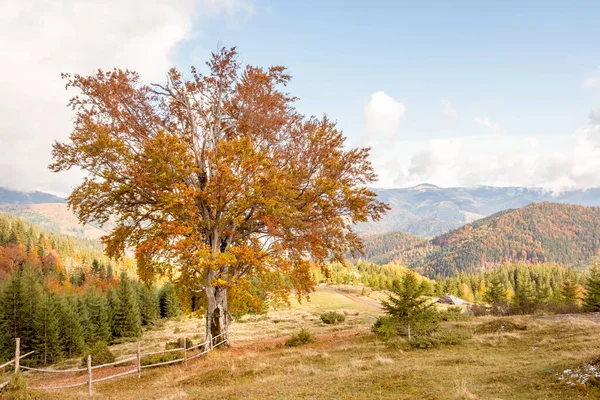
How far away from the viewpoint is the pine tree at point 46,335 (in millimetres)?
47219

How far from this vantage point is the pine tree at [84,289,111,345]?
56.6 metres

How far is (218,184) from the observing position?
16688 millimetres

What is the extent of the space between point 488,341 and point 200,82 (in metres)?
21.4

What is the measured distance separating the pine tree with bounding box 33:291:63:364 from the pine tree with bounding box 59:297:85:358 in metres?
3.14

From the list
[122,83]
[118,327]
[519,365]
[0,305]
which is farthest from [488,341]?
[118,327]

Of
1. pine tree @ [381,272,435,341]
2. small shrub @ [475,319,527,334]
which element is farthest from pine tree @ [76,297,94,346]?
small shrub @ [475,319,527,334]

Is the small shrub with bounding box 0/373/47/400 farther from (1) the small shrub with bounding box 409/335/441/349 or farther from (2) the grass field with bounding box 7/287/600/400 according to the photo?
(1) the small shrub with bounding box 409/335/441/349

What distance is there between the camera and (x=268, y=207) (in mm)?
17000

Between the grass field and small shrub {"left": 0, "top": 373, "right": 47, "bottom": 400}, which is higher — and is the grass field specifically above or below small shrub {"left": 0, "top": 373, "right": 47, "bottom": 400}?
below

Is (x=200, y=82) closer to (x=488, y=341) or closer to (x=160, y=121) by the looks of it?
(x=160, y=121)

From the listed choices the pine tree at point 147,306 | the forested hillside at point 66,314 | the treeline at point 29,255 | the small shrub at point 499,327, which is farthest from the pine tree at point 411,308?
the treeline at point 29,255

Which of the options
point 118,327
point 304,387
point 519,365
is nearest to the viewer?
point 304,387

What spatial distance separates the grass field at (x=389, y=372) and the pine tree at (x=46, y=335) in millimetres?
42115

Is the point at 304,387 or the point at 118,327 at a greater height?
the point at 304,387
